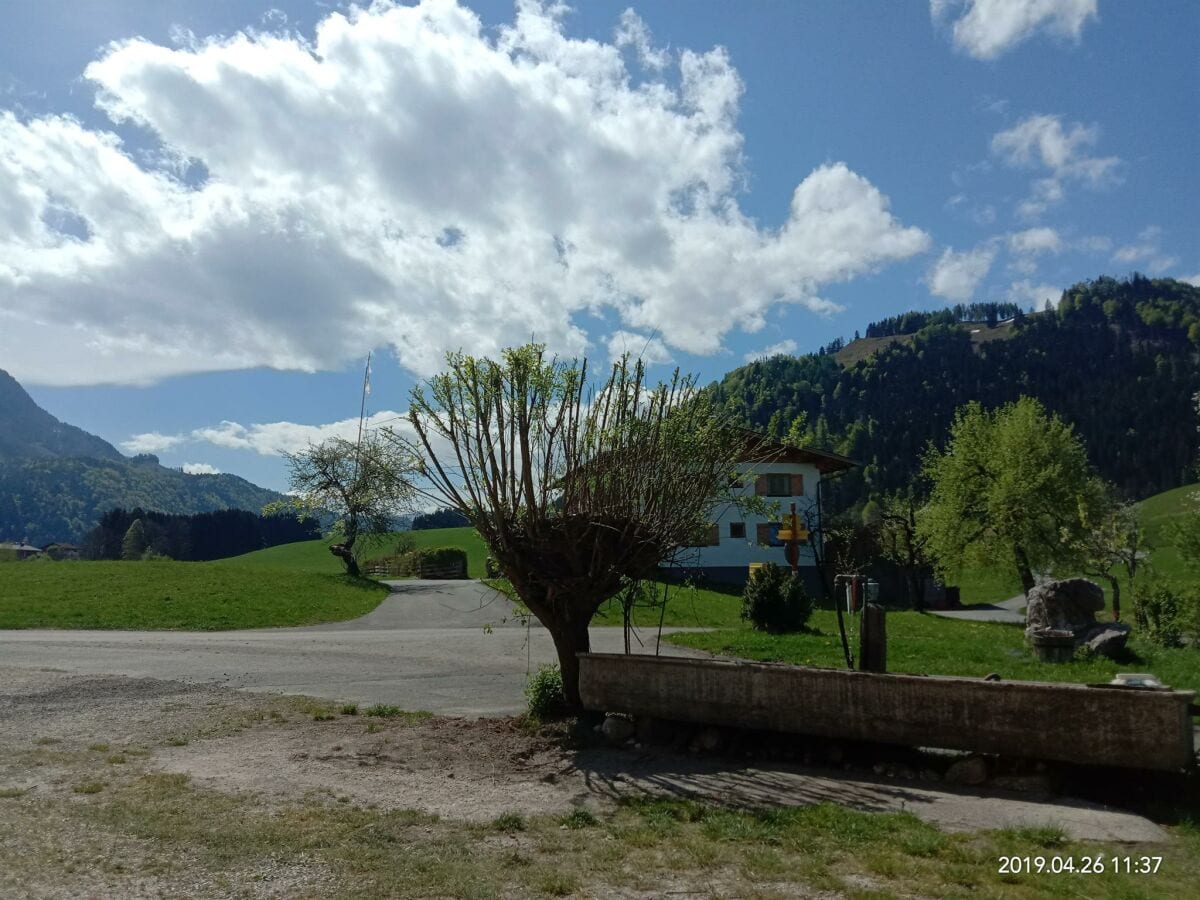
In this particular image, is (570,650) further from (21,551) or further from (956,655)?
(21,551)

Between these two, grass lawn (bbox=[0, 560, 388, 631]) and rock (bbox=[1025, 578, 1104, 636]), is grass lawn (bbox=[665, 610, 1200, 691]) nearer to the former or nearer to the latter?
rock (bbox=[1025, 578, 1104, 636])

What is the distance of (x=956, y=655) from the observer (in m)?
16.7

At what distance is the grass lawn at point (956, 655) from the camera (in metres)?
13.9

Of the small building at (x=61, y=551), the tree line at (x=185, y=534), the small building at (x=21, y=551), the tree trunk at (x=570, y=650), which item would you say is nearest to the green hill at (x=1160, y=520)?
the tree trunk at (x=570, y=650)

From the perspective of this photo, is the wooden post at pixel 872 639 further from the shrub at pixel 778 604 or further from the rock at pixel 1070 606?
the shrub at pixel 778 604

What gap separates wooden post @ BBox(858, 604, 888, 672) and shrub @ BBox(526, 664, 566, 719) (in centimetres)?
353

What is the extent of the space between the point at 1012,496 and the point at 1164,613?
64.0ft

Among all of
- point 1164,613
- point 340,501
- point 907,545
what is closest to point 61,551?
point 340,501

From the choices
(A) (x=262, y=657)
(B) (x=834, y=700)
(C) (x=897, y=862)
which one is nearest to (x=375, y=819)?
(C) (x=897, y=862)

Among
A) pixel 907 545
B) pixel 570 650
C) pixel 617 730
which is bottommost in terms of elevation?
pixel 617 730

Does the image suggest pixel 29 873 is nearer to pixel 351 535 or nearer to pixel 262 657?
pixel 262 657

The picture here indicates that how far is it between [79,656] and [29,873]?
13656 mm

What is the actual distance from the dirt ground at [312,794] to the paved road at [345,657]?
2117 mm

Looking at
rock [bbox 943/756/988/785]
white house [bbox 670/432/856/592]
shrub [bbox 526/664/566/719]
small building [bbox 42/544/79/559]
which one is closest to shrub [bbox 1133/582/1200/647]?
rock [bbox 943/756/988/785]
